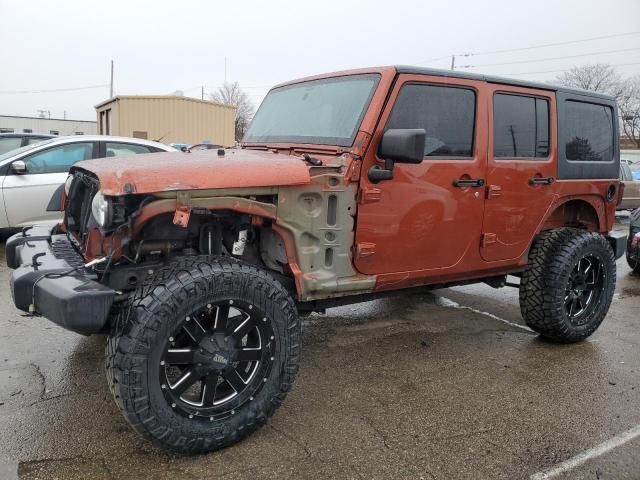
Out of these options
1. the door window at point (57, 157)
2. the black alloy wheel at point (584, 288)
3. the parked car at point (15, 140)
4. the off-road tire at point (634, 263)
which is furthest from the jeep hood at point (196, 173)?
the parked car at point (15, 140)

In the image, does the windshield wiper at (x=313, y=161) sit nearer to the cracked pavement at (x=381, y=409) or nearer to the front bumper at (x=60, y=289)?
the front bumper at (x=60, y=289)

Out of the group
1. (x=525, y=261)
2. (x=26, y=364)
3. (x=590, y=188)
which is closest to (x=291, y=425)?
(x=26, y=364)

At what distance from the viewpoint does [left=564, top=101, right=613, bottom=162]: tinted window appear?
437 centimetres

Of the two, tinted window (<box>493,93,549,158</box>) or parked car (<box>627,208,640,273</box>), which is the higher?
tinted window (<box>493,93,549,158</box>)

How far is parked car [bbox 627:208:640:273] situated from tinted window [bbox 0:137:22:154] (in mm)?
9603

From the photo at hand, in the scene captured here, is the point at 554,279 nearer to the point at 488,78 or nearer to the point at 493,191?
the point at 493,191

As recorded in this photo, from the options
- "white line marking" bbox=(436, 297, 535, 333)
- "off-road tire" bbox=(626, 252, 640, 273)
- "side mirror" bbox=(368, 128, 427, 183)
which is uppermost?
"side mirror" bbox=(368, 128, 427, 183)

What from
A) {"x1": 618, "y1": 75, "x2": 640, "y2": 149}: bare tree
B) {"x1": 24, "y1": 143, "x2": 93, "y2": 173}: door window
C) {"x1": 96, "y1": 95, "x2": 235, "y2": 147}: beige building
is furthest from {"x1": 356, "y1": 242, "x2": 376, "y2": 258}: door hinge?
{"x1": 618, "y1": 75, "x2": 640, "y2": 149}: bare tree

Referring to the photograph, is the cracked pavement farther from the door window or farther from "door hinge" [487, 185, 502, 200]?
the door window

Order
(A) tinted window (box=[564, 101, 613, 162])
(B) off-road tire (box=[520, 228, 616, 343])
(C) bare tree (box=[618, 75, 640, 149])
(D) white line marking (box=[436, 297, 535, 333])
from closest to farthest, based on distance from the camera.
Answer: (B) off-road tire (box=[520, 228, 616, 343]) < (A) tinted window (box=[564, 101, 613, 162]) < (D) white line marking (box=[436, 297, 535, 333]) < (C) bare tree (box=[618, 75, 640, 149])

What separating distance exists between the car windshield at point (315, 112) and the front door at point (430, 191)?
8.0 inches

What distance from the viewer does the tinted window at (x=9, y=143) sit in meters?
8.74

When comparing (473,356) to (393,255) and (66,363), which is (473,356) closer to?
(393,255)

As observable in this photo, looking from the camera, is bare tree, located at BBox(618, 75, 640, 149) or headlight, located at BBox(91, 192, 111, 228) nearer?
headlight, located at BBox(91, 192, 111, 228)
